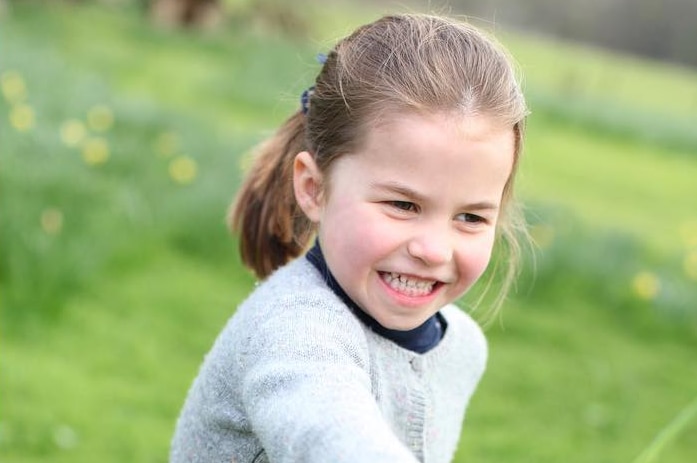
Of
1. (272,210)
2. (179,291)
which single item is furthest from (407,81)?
(179,291)

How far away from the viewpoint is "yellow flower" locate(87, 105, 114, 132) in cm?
546

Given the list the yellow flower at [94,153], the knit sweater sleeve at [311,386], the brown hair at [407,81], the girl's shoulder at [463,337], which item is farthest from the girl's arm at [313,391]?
the yellow flower at [94,153]

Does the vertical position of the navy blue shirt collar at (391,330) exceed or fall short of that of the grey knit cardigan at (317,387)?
it exceeds it

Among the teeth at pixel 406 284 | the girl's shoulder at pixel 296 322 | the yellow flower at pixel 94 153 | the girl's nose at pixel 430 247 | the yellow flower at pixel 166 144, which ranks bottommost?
the girl's shoulder at pixel 296 322

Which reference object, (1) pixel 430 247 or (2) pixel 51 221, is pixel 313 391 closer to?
(1) pixel 430 247

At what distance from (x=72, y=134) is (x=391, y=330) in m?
3.49

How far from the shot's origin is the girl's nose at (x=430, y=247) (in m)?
1.58

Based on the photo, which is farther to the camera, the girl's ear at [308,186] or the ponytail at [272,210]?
the ponytail at [272,210]

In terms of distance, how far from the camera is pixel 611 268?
17.1ft

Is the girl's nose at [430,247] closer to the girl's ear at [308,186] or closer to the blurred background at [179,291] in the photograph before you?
the girl's ear at [308,186]

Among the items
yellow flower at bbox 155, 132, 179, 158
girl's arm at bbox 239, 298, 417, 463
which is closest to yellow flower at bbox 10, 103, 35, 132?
yellow flower at bbox 155, 132, 179, 158

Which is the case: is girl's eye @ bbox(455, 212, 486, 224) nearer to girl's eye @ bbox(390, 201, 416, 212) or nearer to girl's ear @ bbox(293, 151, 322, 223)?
girl's eye @ bbox(390, 201, 416, 212)

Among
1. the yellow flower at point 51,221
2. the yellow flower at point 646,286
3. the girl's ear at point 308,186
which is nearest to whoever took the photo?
the girl's ear at point 308,186

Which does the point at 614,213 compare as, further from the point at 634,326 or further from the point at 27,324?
the point at 27,324
